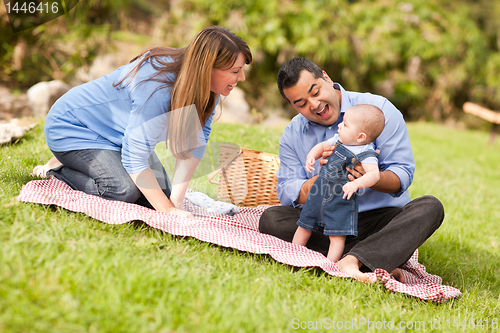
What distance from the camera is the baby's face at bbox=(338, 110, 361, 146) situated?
7.22 feet

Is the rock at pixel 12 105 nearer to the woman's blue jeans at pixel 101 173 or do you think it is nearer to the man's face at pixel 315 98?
the woman's blue jeans at pixel 101 173

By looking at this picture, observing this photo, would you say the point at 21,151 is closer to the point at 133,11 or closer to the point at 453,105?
the point at 133,11

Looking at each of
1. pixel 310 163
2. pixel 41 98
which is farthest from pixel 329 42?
pixel 310 163

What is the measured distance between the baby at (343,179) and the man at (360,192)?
0.08m

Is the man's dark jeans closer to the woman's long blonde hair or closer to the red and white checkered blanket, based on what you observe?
the red and white checkered blanket

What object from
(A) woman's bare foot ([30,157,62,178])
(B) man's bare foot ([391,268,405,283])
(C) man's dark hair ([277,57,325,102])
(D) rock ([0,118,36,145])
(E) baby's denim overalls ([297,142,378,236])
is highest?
(C) man's dark hair ([277,57,325,102])

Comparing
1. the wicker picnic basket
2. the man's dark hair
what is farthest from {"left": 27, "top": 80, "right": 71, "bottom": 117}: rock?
the man's dark hair

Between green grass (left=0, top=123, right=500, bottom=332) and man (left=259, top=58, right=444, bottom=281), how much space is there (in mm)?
248

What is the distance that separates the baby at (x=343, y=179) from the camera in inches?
85.9

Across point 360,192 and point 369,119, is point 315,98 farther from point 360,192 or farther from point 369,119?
point 360,192

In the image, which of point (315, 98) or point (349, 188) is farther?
point (315, 98)

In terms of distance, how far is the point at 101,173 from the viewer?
2.50 m

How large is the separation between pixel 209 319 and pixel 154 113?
4.26 ft

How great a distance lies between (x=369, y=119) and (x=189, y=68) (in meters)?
1.08
